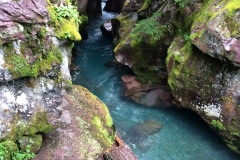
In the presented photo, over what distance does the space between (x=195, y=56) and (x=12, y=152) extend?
6.78 m

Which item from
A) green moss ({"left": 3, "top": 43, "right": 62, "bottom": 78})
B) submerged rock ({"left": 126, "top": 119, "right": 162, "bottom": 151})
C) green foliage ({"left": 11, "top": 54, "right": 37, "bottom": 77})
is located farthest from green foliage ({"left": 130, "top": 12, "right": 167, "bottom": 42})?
green foliage ({"left": 11, "top": 54, "right": 37, "bottom": 77})

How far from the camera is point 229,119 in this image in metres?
9.58

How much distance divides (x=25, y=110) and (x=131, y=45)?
747cm

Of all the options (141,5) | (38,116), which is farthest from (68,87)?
(141,5)

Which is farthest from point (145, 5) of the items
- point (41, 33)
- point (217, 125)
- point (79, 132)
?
point (41, 33)

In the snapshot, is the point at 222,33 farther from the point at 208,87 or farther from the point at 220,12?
the point at 208,87

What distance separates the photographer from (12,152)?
21.1 ft

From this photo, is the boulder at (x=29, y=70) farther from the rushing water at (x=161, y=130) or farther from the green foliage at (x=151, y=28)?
the green foliage at (x=151, y=28)

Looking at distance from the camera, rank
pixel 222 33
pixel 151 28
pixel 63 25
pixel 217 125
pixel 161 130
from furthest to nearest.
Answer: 1. pixel 151 28
2. pixel 161 130
3. pixel 217 125
4. pixel 222 33
5. pixel 63 25

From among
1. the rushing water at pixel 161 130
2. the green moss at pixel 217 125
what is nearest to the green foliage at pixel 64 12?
the rushing water at pixel 161 130

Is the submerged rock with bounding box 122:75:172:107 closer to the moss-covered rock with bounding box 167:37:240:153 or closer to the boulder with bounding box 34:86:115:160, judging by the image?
the moss-covered rock with bounding box 167:37:240:153

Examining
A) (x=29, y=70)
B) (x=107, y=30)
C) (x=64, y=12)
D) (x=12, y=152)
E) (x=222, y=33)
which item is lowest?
(x=107, y=30)

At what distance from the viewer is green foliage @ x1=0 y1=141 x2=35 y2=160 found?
6235mm

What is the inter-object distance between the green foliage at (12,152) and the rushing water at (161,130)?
4.47 m
